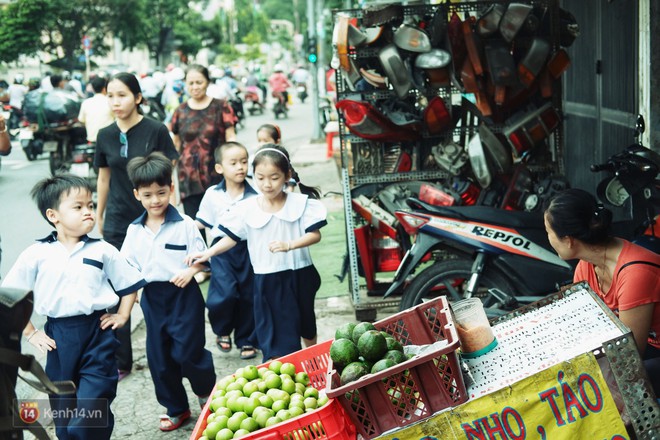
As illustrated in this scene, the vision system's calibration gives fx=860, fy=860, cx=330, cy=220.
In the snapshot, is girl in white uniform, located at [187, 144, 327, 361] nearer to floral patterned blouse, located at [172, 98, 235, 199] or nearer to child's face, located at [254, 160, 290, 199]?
child's face, located at [254, 160, 290, 199]

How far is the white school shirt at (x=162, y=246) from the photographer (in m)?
4.89

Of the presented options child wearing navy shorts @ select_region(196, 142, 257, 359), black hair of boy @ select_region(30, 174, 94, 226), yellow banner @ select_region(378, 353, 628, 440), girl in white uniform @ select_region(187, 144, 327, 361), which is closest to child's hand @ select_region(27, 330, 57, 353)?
black hair of boy @ select_region(30, 174, 94, 226)

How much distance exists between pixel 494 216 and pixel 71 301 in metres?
2.73

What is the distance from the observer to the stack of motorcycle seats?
627cm

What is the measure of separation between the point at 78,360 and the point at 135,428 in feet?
3.46

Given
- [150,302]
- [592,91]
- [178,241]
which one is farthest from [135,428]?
[592,91]

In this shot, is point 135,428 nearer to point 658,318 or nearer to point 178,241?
point 178,241

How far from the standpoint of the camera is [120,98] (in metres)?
5.77

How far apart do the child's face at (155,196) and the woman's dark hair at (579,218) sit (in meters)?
2.24

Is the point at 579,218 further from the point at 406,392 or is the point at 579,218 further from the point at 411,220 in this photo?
the point at 411,220

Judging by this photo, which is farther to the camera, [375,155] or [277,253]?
[375,155]

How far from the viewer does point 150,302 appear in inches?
194

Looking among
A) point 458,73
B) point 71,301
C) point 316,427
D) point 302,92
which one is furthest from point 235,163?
point 302,92

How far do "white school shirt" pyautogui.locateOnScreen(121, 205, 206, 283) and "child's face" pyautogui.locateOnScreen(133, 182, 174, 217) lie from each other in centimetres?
9
